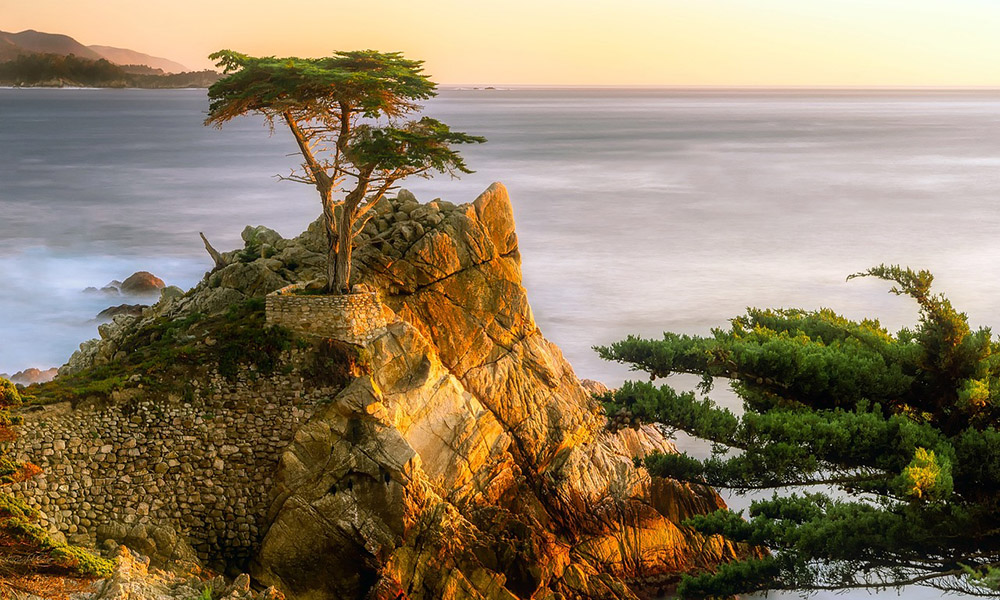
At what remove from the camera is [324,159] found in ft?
62.8

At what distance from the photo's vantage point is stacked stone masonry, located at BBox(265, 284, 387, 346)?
18375mm

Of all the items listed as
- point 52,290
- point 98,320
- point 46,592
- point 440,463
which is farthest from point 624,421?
point 52,290

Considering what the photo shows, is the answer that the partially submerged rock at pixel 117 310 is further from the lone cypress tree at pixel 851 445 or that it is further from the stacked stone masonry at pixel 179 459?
the lone cypress tree at pixel 851 445

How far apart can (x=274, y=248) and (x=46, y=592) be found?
9803 millimetres

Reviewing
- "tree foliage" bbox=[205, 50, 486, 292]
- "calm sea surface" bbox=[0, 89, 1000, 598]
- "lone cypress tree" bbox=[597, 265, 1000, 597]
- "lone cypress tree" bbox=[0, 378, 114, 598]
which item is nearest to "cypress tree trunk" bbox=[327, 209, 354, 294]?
"tree foliage" bbox=[205, 50, 486, 292]

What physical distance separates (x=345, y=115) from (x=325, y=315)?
362cm

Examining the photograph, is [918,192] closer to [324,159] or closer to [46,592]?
[324,159]

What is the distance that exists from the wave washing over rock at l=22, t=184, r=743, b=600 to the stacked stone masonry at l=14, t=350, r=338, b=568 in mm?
25

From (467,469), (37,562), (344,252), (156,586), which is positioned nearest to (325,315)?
(344,252)

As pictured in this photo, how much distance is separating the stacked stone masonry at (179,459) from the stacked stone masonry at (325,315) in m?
1.08

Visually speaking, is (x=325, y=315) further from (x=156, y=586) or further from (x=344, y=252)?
(x=156, y=586)

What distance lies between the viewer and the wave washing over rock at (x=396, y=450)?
54.3ft

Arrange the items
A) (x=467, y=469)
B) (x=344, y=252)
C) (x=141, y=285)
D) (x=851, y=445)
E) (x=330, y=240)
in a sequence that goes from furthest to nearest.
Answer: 1. (x=141, y=285)
2. (x=330, y=240)
3. (x=344, y=252)
4. (x=467, y=469)
5. (x=851, y=445)

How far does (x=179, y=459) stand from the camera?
16.8 metres
